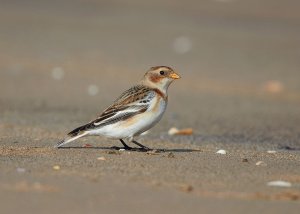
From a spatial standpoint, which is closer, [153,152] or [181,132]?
[153,152]

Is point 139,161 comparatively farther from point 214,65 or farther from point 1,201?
point 214,65

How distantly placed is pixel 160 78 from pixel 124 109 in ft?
2.64

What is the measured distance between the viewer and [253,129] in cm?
1369

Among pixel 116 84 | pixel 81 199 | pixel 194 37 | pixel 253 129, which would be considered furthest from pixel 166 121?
pixel 194 37

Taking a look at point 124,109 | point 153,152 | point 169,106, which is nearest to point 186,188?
point 153,152

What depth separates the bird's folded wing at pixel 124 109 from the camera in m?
9.90

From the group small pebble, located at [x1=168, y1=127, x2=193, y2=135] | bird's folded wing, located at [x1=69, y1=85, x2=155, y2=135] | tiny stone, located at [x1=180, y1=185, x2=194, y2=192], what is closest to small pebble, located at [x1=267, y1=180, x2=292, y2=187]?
tiny stone, located at [x1=180, y1=185, x2=194, y2=192]

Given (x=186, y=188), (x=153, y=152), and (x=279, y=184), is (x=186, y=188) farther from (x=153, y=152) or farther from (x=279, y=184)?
(x=153, y=152)

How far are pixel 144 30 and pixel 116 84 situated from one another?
21.9 ft

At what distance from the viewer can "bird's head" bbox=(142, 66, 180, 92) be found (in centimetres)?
1055

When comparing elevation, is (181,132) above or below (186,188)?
above

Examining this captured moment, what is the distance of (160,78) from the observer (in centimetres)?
1061

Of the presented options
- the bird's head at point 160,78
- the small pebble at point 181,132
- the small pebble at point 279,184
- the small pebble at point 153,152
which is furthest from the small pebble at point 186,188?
the small pebble at point 181,132

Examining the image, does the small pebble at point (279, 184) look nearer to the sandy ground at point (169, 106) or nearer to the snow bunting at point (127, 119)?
the sandy ground at point (169, 106)
